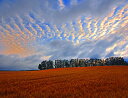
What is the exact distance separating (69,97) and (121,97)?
2.84 metres

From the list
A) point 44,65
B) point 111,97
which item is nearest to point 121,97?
point 111,97

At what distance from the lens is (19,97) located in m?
7.82

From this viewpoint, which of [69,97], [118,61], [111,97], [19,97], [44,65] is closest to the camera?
[111,97]

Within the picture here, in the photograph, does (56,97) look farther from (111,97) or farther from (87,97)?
(111,97)

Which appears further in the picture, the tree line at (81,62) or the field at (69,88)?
the tree line at (81,62)

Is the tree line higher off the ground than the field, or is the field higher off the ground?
the tree line

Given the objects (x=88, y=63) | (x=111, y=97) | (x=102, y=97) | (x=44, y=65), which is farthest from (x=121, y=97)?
(x=88, y=63)

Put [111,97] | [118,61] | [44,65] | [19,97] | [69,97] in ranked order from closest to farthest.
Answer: [111,97] < [69,97] < [19,97] < [44,65] < [118,61]

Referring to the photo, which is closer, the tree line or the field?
the field

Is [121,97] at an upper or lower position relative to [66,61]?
lower

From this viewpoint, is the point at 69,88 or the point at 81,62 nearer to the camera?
the point at 69,88

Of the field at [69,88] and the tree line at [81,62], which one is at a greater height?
the tree line at [81,62]

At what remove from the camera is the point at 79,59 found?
131750 mm

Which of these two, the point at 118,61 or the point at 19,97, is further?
the point at 118,61
